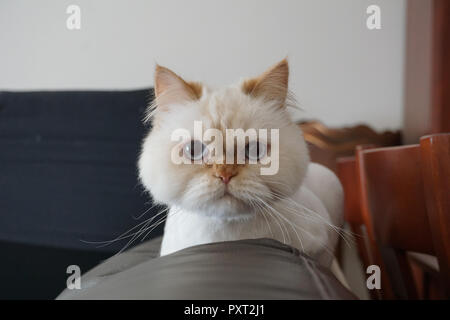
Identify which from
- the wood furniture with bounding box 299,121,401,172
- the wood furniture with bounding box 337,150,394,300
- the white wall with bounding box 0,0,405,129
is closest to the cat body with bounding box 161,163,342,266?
the white wall with bounding box 0,0,405,129

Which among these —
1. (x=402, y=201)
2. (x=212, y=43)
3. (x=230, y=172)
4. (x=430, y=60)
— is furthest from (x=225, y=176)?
(x=430, y=60)

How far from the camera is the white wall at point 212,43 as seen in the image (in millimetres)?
807

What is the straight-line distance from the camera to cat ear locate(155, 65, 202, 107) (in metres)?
0.59

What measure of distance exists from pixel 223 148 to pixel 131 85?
3.75 feet

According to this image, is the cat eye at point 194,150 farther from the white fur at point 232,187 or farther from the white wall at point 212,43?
the white wall at point 212,43

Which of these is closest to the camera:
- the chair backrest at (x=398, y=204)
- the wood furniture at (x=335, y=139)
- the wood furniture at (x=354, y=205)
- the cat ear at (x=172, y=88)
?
the cat ear at (x=172, y=88)

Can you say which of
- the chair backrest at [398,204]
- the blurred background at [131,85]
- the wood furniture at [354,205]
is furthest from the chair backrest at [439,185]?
the wood furniture at [354,205]

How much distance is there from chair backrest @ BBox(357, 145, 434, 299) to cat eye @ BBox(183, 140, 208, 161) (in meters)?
0.43

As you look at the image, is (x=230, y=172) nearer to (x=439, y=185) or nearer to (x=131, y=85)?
(x=439, y=185)

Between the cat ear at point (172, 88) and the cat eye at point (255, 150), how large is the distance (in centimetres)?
16

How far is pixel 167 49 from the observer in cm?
93

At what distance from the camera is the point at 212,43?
990mm

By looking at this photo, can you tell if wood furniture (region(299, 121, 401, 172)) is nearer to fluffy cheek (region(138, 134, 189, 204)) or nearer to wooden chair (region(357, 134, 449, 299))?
wooden chair (region(357, 134, 449, 299))
